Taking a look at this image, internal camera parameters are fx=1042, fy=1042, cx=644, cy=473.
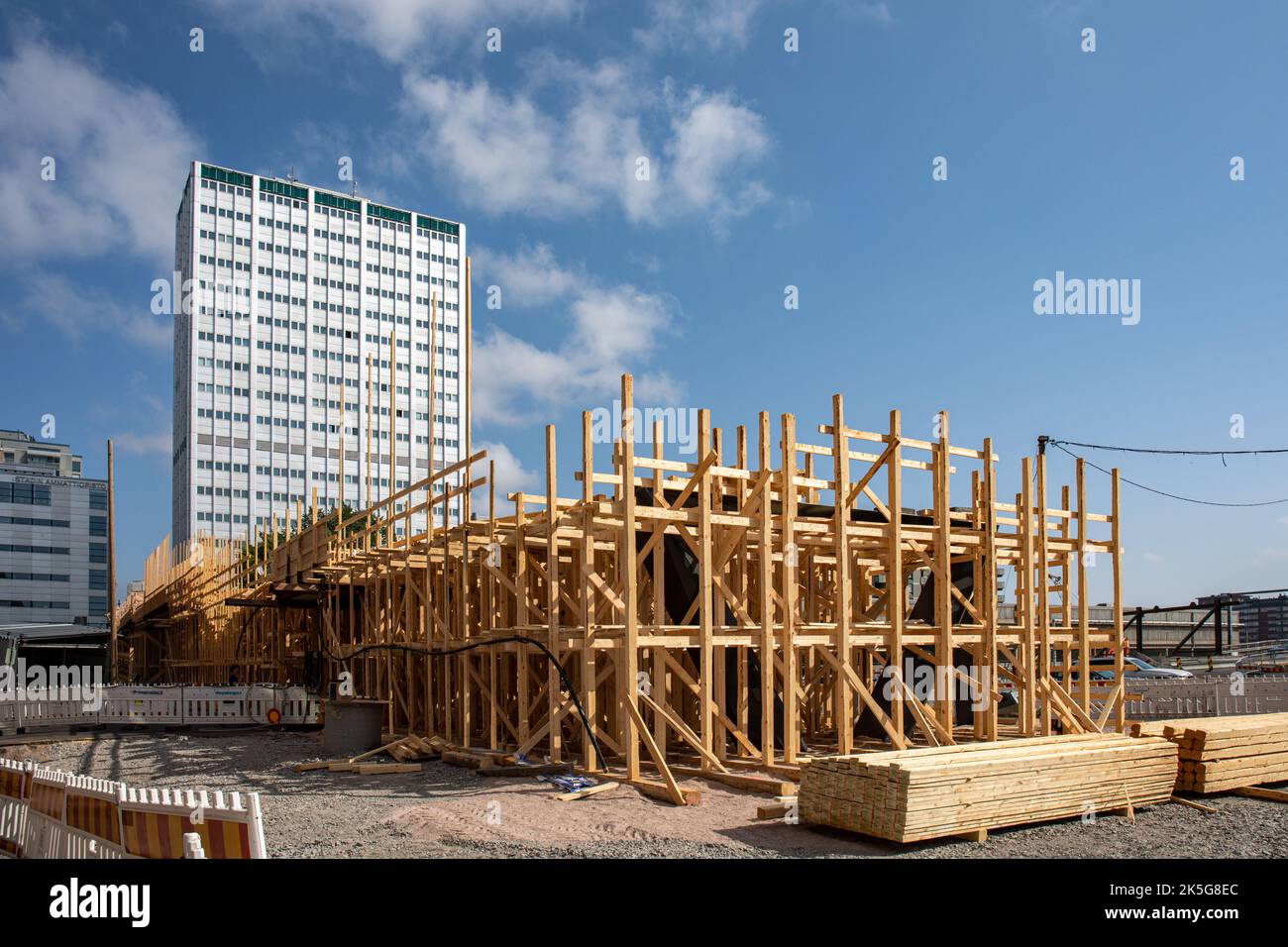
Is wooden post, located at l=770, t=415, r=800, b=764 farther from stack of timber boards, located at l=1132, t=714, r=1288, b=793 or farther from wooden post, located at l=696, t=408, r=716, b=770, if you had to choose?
stack of timber boards, located at l=1132, t=714, r=1288, b=793

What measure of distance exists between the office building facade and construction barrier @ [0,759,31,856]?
309 ft

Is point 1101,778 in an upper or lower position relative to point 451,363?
lower

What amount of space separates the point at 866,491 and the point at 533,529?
535 cm

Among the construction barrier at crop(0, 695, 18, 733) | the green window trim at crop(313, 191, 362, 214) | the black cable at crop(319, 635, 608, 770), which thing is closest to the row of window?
the green window trim at crop(313, 191, 362, 214)

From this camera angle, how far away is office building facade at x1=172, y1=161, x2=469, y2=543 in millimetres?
107188

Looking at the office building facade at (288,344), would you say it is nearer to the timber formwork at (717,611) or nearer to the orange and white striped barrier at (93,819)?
the timber formwork at (717,611)

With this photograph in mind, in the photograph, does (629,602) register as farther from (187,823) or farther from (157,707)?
(157,707)

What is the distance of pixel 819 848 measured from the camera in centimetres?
1021

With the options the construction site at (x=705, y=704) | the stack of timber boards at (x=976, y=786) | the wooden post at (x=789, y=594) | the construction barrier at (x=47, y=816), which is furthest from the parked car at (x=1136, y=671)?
the construction barrier at (x=47, y=816)

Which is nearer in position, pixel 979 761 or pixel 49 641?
pixel 979 761

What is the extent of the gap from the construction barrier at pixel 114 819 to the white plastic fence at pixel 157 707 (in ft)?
46.9
